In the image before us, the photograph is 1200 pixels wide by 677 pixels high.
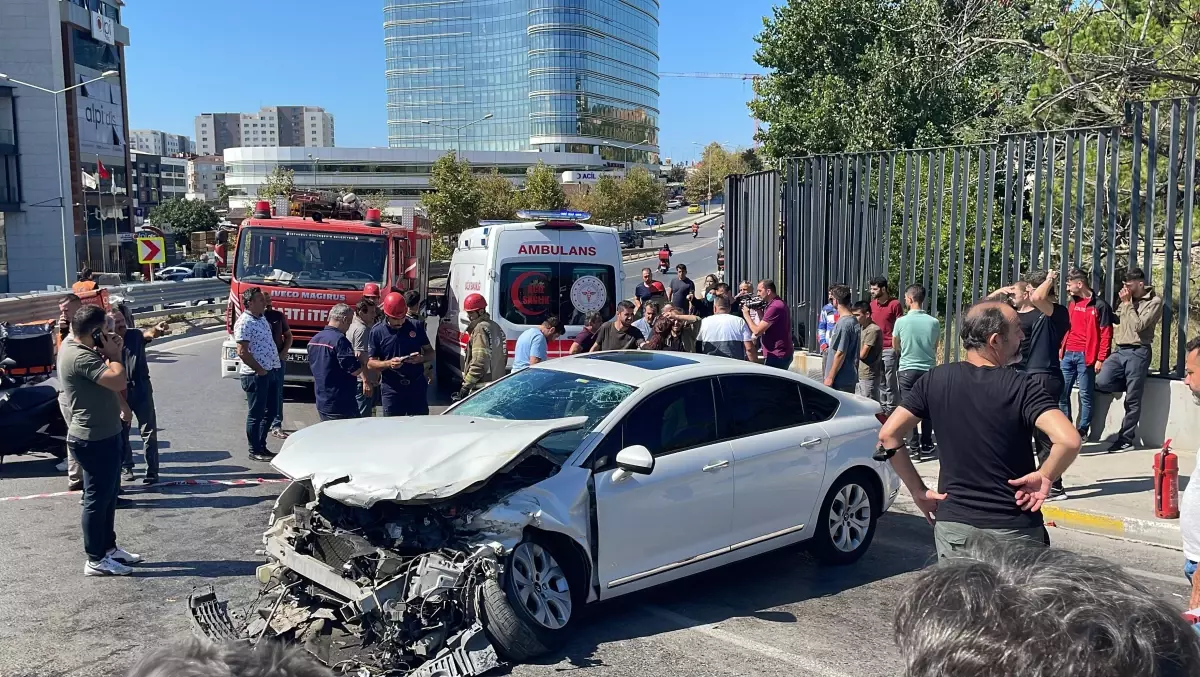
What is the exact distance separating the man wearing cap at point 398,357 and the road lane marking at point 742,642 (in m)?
3.82

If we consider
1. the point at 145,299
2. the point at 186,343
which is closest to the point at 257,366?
the point at 186,343

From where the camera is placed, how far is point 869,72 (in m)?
23.5

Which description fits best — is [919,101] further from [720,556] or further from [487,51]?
[487,51]

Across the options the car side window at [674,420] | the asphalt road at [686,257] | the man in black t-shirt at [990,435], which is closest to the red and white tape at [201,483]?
the car side window at [674,420]

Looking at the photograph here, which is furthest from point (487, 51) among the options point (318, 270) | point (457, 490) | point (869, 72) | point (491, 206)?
point (457, 490)

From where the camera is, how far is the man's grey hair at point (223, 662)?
4.28 feet

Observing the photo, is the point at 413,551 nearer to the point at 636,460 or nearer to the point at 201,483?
the point at 636,460

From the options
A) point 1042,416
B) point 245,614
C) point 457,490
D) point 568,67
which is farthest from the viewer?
point 568,67

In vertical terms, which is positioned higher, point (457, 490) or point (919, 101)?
point (919, 101)

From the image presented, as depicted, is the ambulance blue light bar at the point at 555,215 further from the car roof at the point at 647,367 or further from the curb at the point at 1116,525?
the curb at the point at 1116,525

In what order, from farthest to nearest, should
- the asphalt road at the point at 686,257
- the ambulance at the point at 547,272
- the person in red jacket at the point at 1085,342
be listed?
1. the asphalt road at the point at 686,257
2. the ambulance at the point at 547,272
3. the person in red jacket at the point at 1085,342

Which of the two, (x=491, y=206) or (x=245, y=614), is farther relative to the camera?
(x=491, y=206)

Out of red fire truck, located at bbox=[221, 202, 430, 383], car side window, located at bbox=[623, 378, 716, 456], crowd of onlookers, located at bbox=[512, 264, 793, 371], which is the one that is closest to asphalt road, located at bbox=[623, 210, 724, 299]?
red fire truck, located at bbox=[221, 202, 430, 383]

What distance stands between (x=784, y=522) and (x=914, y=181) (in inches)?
306
